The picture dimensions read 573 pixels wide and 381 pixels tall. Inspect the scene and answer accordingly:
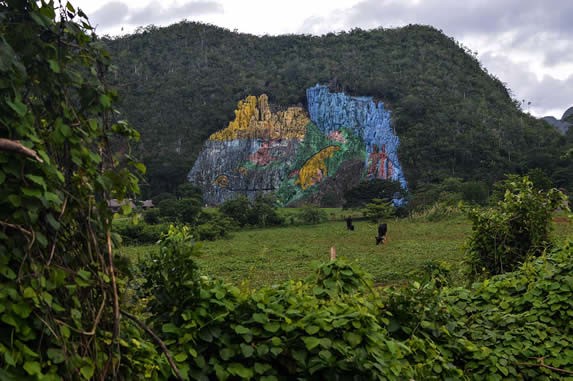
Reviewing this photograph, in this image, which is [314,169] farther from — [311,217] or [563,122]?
[563,122]

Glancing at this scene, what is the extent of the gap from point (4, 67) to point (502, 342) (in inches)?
127

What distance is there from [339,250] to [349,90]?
29.9 metres

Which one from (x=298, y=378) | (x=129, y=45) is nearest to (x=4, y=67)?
(x=298, y=378)

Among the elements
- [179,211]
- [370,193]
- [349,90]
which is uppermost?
[349,90]

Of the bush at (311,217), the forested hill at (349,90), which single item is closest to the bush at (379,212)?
the bush at (311,217)

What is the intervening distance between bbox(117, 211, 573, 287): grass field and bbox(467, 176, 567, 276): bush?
→ 95 centimetres

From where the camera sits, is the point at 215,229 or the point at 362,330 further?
the point at 215,229

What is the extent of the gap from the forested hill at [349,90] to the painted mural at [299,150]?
4.38 ft

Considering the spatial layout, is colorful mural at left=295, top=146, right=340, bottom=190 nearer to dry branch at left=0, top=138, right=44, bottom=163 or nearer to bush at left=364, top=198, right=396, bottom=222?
bush at left=364, top=198, right=396, bottom=222

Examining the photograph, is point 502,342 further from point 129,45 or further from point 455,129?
point 129,45

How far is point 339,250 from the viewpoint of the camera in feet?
50.0

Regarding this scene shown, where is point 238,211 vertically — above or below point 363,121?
below

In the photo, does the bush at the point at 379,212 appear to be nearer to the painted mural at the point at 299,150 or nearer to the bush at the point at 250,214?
the bush at the point at 250,214

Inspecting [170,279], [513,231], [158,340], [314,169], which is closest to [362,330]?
[170,279]
